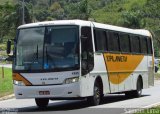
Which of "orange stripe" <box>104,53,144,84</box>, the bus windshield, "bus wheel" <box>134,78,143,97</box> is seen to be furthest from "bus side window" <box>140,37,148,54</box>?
the bus windshield

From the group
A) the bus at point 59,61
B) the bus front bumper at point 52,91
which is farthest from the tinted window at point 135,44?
the bus front bumper at point 52,91

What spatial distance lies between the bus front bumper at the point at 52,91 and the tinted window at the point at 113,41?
386 centimetres

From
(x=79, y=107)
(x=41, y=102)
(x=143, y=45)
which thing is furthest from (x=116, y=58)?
(x=143, y=45)

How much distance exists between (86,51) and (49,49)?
1.29 metres

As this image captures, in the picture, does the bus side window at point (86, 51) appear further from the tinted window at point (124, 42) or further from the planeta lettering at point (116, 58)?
the tinted window at point (124, 42)

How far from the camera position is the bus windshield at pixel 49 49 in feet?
58.9

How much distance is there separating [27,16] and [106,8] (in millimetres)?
63085

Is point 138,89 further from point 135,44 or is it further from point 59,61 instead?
point 59,61

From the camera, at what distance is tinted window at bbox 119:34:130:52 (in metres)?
22.7

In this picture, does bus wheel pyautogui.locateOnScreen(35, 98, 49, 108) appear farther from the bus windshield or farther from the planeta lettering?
the planeta lettering

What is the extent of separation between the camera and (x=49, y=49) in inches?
715

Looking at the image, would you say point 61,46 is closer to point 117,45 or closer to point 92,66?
point 92,66

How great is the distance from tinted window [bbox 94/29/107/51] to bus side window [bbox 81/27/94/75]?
0.71 metres

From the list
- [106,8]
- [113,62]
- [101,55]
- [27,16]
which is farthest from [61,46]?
[106,8]
